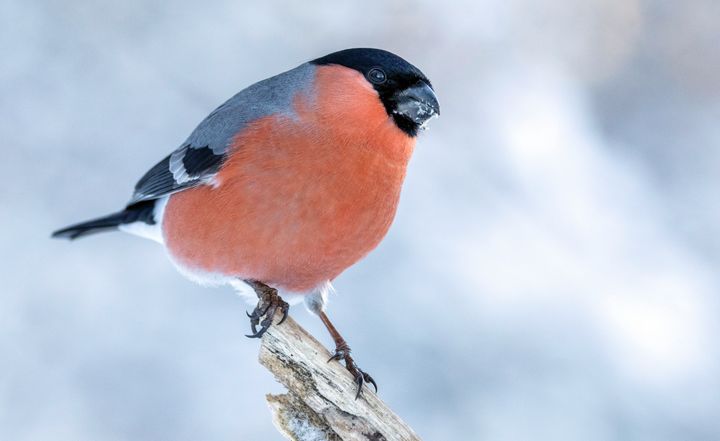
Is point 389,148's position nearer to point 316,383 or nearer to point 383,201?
point 383,201

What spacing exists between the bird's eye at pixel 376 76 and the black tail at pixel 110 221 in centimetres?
105

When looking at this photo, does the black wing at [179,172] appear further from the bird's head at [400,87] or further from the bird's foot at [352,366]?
the bird's foot at [352,366]

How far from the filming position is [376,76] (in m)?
2.39

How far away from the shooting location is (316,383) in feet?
7.55

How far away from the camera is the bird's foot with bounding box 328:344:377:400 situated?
8.13 ft

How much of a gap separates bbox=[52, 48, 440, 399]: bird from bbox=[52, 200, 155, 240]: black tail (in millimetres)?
410

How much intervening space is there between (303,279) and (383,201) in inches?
13.9

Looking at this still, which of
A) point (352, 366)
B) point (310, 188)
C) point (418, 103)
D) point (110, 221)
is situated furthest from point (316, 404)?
point (110, 221)

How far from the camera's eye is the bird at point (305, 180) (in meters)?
2.35

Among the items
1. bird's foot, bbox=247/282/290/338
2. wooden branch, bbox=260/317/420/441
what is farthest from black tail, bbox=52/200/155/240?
wooden branch, bbox=260/317/420/441

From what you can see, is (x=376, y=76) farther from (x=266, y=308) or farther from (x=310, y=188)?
(x=266, y=308)

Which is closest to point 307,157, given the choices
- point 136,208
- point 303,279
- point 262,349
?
point 303,279

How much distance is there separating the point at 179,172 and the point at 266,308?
62 centimetres

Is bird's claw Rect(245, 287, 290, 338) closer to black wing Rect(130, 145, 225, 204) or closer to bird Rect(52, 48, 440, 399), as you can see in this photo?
bird Rect(52, 48, 440, 399)
